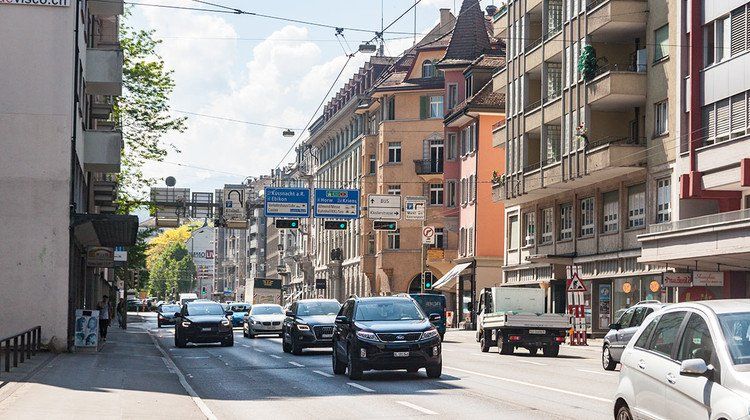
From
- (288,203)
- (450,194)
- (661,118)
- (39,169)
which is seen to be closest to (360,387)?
(39,169)

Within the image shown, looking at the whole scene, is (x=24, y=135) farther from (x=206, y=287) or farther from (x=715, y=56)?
(x=206, y=287)

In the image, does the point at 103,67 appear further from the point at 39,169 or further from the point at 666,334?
the point at 666,334

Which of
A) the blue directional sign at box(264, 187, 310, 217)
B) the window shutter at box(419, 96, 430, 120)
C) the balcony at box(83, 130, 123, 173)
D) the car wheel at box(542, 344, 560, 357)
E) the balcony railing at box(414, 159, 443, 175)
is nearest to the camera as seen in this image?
the car wheel at box(542, 344, 560, 357)

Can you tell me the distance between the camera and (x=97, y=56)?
143 ft

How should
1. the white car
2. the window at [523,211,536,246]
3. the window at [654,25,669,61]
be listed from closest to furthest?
the white car < the window at [654,25,669,61] < the window at [523,211,536,246]

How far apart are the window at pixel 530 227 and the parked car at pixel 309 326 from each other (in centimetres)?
2507

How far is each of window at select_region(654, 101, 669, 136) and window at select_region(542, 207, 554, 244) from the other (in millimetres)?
12117

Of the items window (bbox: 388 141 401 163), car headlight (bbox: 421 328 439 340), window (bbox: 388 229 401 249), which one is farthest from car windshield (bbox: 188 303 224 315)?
window (bbox: 388 141 401 163)

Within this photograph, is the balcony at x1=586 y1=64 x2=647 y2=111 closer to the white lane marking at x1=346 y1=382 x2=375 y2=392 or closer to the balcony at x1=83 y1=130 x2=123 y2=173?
the balcony at x1=83 y1=130 x2=123 y2=173

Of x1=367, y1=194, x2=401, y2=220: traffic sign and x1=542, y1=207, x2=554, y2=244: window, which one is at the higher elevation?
x1=367, y1=194, x2=401, y2=220: traffic sign

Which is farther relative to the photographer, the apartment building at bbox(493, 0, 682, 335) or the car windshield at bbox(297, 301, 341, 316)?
the apartment building at bbox(493, 0, 682, 335)

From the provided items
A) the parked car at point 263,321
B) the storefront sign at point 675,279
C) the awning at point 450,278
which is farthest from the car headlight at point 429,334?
the awning at point 450,278

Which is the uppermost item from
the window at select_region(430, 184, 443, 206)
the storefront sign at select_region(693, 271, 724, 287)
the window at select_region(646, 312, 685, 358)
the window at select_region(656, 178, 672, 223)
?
the window at select_region(430, 184, 443, 206)

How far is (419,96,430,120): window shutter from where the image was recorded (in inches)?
3625
